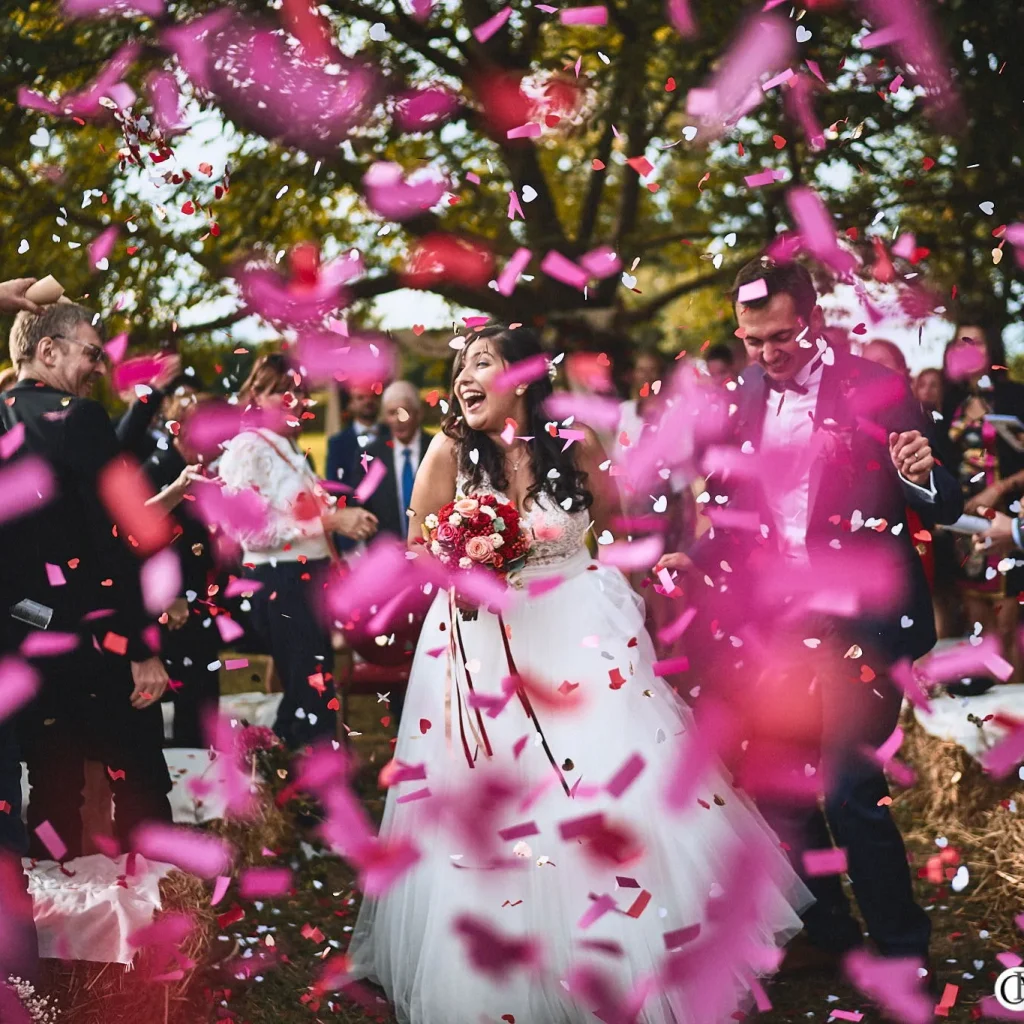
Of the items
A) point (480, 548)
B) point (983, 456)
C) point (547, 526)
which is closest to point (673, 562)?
point (547, 526)

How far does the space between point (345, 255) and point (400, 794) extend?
713 centimetres

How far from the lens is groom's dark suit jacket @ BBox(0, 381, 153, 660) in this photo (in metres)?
3.72

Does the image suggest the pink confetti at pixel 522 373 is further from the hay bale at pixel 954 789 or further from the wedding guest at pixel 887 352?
the wedding guest at pixel 887 352

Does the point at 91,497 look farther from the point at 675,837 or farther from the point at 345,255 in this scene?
the point at 345,255

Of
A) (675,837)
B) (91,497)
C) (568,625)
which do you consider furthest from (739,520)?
(91,497)

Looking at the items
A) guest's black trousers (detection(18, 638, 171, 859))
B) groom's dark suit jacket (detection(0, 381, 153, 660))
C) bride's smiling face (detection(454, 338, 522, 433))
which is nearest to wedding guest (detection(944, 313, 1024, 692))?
bride's smiling face (detection(454, 338, 522, 433))

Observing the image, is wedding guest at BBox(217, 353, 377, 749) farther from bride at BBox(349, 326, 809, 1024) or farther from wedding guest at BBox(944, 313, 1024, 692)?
wedding guest at BBox(944, 313, 1024, 692)

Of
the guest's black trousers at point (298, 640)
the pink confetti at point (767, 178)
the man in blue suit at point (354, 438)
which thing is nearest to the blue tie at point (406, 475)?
the man in blue suit at point (354, 438)

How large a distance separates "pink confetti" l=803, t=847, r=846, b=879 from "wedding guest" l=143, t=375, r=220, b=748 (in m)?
2.68

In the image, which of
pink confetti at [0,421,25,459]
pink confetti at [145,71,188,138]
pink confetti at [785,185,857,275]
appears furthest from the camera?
pink confetti at [785,185,857,275]

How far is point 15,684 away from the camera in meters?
3.65

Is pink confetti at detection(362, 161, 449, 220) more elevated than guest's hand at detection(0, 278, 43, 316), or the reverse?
guest's hand at detection(0, 278, 43, 316)

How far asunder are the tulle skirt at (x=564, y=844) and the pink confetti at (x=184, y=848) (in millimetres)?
713

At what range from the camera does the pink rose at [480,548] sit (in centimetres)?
378
